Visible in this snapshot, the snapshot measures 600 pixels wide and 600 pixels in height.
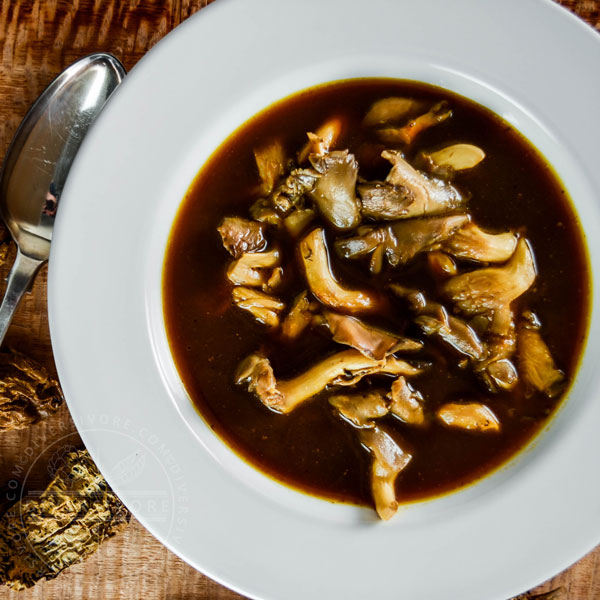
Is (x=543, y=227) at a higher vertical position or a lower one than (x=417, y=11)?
lower

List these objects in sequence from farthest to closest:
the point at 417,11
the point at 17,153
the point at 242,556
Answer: the point at 17,153 → the point at 242,556 → the point at 417,11

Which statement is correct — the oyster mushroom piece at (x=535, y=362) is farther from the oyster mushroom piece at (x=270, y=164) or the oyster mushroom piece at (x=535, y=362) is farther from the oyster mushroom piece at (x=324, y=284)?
the oyster mushroom piece at (x=270, y=164)

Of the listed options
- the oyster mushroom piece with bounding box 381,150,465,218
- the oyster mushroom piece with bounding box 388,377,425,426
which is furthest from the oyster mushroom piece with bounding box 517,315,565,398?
the oyster mushroom piece with bounding box 381,150,465,218

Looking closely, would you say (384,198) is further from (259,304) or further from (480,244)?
(259,304)

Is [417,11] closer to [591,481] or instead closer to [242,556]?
[591,481]

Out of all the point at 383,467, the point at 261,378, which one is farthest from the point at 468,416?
the point at 261,378

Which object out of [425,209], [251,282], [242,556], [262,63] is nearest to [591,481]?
Answer: [425,209]
